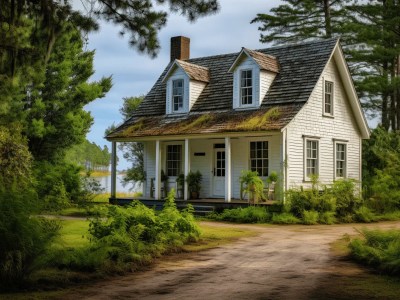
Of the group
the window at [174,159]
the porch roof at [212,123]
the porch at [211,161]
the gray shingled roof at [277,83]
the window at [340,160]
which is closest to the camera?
the porch roof at [212,123]

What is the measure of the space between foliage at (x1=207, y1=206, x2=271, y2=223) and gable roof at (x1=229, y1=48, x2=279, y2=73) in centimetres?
647

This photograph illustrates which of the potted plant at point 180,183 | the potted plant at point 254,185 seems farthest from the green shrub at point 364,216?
the potted plant at point 180,183

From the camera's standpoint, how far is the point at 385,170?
24547mm

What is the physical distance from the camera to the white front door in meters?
23.7

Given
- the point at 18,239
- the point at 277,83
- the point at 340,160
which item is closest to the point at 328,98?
the point at 277,83

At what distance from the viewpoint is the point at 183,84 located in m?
25.7

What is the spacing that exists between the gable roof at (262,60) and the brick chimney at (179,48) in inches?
243

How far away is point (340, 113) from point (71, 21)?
53.5ft

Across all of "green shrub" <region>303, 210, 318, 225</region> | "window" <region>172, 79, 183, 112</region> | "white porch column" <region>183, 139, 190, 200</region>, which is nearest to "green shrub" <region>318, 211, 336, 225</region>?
"green shrub" <region>303, 210, 318, 225</region>

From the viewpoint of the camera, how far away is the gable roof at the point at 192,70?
25.3m

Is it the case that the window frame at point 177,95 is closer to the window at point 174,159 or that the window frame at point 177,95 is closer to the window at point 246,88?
the window at point 174,159

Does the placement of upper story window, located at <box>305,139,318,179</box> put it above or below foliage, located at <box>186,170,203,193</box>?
above

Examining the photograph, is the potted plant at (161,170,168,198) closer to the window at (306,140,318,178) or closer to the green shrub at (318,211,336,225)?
the window at (306,140,318,178)

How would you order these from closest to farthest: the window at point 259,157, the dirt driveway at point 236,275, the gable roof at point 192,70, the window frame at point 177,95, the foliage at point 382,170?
the dirt driveway at point 236,275 → the foliage at point 382,170 → the window at point 259,157 → the gable roof at point 192,70 → the window frame at point 177,95
